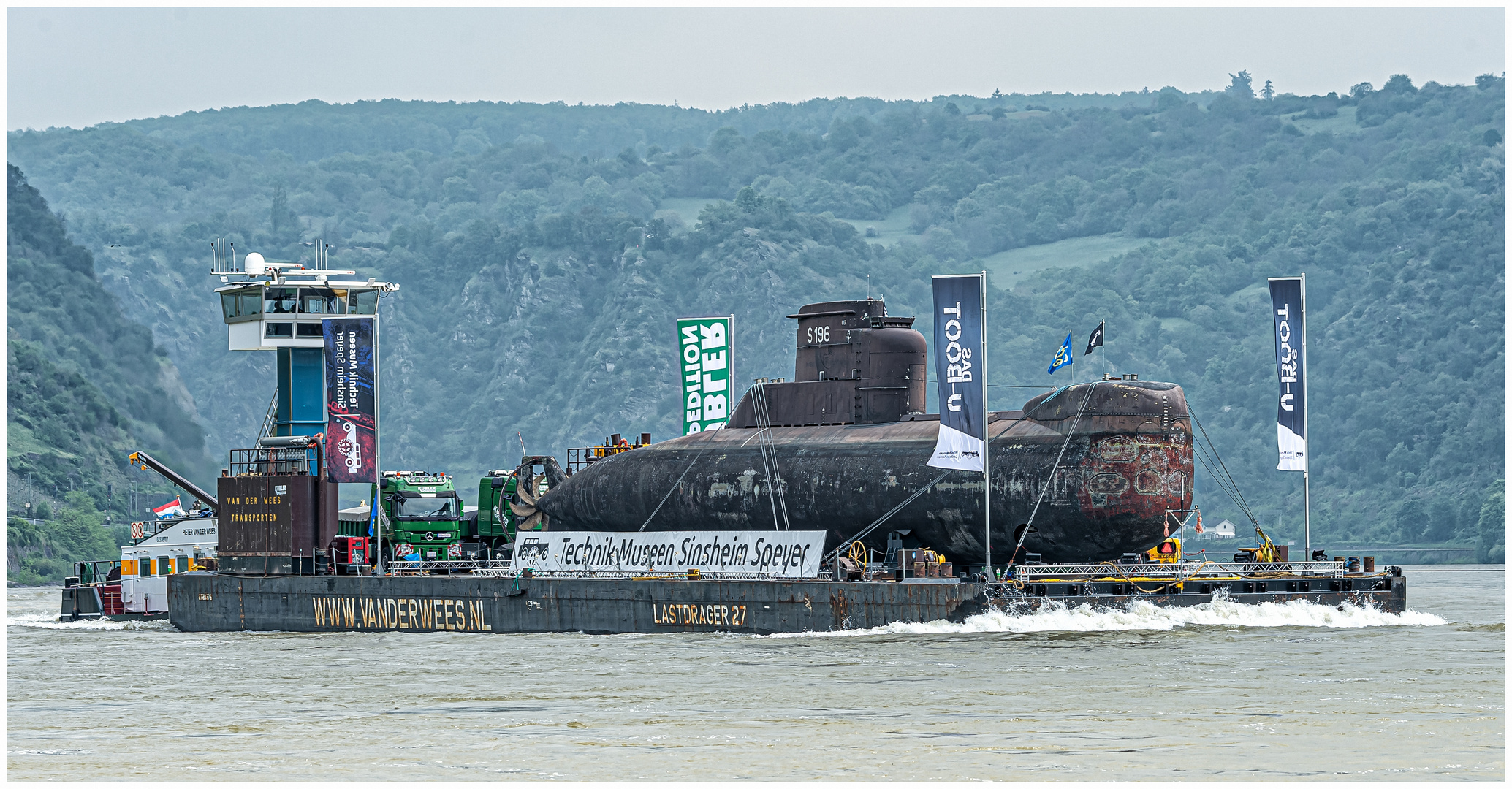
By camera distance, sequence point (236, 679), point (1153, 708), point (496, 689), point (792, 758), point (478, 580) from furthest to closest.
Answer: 1. point (478, 580)
2. point (236, 679)
3. point (496, 689)
4. point (1153, 708)
5. point (792, 758)

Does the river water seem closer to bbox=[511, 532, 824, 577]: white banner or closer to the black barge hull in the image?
the black barge hull

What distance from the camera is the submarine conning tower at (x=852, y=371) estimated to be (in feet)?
216

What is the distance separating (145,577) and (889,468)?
34.0m

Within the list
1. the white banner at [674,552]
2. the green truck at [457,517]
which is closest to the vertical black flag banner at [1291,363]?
the white banner at [674,552]

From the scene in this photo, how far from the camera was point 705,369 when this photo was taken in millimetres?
73375

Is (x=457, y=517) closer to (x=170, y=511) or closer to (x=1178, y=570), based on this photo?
(x=170, y=511)

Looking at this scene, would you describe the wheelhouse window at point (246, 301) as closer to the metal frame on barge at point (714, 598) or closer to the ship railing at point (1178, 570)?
the metal frame on barge at point (714, 598)

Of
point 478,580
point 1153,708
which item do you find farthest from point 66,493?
point 1153,708

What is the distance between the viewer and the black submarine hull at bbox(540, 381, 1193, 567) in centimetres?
5675

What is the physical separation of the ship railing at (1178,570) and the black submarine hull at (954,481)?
1516 millimetres

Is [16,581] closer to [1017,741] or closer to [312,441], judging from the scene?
[312,441]

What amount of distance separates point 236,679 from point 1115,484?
22928mm

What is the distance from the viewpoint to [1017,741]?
33469 millimetres

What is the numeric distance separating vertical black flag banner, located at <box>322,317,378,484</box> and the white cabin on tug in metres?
13.0
